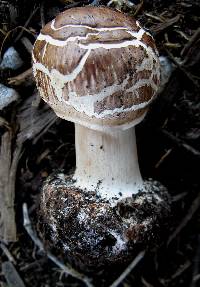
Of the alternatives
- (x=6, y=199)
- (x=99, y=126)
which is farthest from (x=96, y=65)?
(x=6, y=199)

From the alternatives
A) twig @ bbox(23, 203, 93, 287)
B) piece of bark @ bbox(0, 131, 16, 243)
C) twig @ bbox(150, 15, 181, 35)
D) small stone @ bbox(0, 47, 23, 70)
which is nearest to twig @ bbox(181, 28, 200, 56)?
twig @ bbox(150, 15, 181, 35)

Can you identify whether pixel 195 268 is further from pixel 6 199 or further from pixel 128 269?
pixel 6 199

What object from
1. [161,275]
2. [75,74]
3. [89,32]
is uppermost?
[89,32]

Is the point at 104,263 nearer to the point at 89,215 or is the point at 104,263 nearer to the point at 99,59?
the point at 89,215

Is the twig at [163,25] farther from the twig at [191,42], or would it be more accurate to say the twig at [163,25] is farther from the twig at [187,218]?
the twig at [187,218]

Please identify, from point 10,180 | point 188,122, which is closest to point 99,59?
point 188,122
